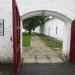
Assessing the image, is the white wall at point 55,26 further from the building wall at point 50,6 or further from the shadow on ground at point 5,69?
the shadow on ground at point 5,69

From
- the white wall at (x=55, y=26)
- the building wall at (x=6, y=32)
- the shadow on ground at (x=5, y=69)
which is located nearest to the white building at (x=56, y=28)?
the white wall at (x=55, y=26)

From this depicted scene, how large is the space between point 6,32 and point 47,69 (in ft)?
8.14

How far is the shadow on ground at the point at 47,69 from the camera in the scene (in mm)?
8805

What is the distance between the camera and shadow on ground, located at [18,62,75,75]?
8.80 metres

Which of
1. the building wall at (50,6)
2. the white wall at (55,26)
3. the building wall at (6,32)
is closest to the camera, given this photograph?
the building wall at (6,32)

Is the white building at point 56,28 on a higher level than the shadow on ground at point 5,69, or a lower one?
higher

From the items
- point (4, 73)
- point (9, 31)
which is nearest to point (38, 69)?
point (4, 73)

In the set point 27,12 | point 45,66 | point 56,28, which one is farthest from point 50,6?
point 56,28

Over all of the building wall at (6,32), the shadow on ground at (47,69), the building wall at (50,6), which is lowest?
the shadow on ground at (47,69)

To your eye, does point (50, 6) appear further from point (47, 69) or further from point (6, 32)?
point (47, 69)

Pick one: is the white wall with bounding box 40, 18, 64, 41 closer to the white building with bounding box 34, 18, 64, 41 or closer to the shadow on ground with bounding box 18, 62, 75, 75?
the white building with bounding box 34, 18, 64, 41

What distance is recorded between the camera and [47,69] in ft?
Result: 31.1

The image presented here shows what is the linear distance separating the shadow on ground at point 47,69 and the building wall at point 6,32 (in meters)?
0.96

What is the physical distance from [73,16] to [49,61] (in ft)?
7.76
